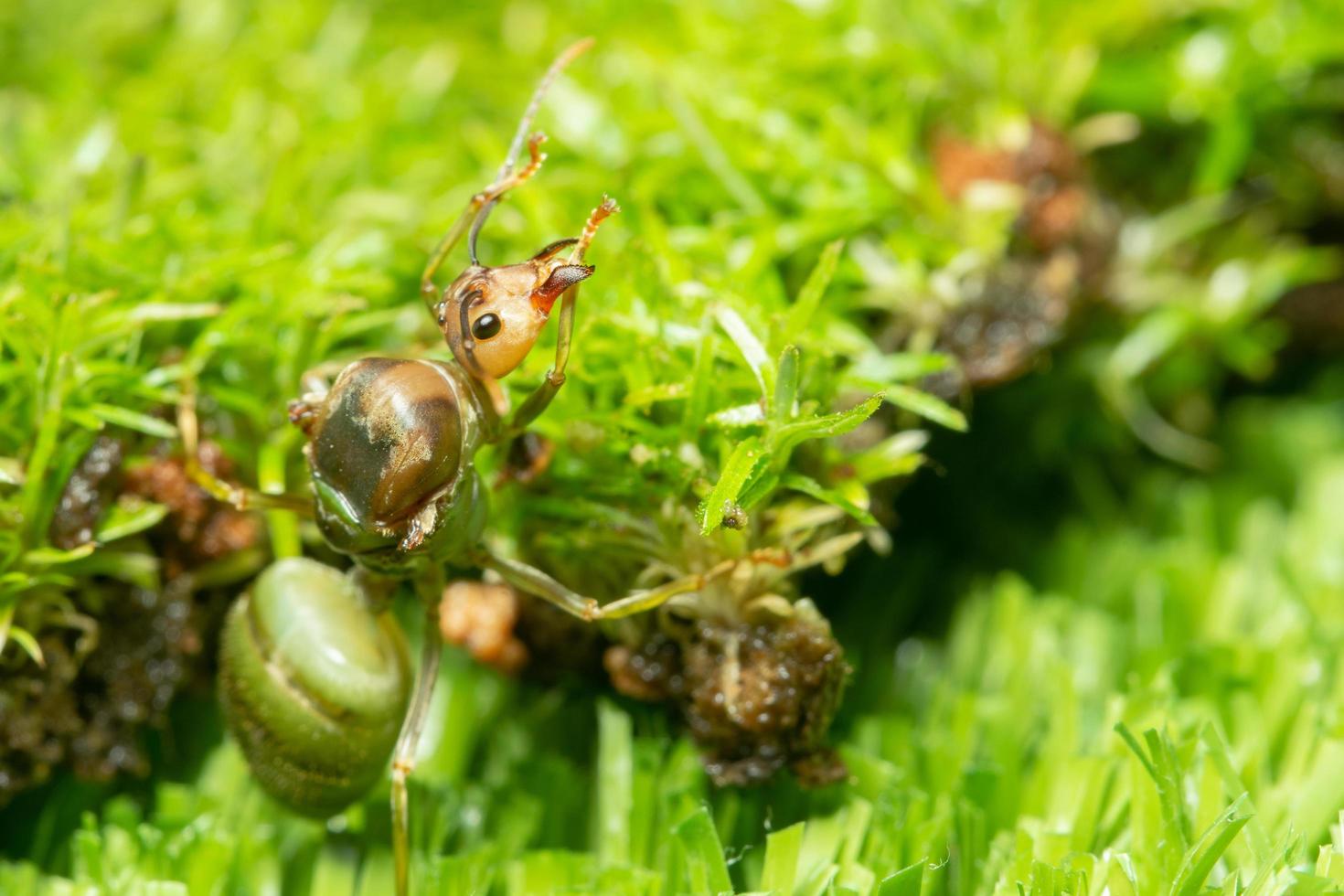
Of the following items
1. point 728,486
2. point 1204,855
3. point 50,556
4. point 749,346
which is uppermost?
point 749,346

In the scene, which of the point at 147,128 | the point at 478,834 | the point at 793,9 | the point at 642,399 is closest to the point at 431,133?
the point at 147,128

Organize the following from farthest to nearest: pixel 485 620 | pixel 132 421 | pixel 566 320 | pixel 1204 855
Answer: pixel 485 620 < pixel 132 421 < pixel 566 320 < pixel 1204 855

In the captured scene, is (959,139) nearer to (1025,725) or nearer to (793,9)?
(793,9)

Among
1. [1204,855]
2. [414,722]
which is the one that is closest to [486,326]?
[414,722]

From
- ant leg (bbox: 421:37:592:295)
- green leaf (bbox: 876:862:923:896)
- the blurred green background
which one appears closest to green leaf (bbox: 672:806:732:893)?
the blurred green background

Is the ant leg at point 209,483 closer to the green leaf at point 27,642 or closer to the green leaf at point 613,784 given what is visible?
the green leaf at point 27,642

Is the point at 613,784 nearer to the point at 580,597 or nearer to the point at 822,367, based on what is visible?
the point at 580,597

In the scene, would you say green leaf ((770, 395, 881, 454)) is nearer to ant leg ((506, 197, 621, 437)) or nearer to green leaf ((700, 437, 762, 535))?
green leaf ((700, 437, 762, 535))
